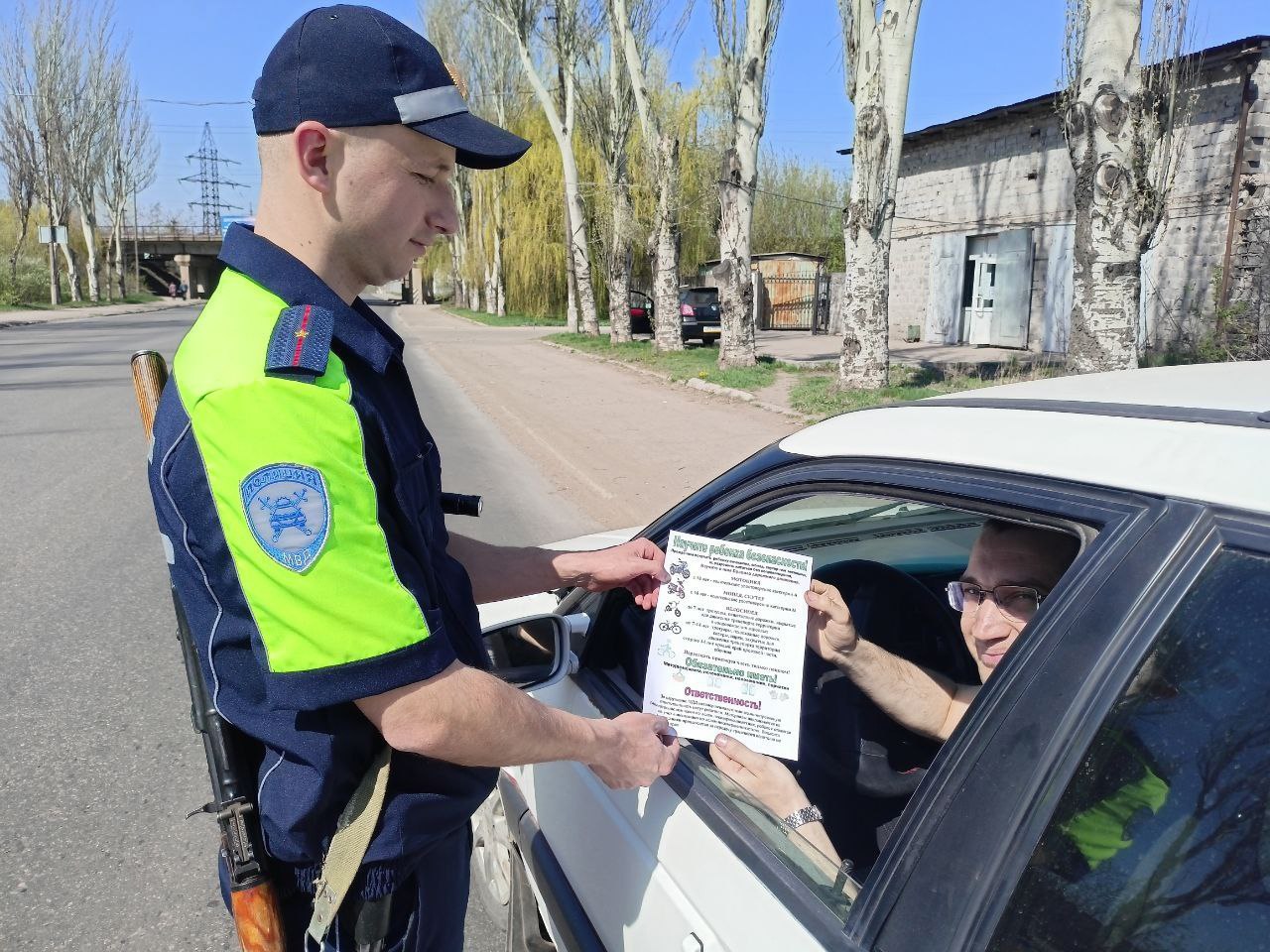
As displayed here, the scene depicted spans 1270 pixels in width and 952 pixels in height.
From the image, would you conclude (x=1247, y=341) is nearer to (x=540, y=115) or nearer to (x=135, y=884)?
(x=135, y=884)

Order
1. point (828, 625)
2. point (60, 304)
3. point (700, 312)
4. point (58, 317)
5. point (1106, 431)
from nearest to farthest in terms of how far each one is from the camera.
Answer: point (1106, 431) < point (828, 625) < point (700, 312) < point (58, 317) < point (60, 304)

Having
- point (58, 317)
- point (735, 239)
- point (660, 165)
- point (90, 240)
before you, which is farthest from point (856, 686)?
point (90, 240)

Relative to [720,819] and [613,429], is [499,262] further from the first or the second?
[720,819]

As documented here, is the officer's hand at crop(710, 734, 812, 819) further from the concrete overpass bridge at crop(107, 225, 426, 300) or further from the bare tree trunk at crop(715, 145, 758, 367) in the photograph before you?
the concrete overpass bridge at crop(107, 225, 426, 300)

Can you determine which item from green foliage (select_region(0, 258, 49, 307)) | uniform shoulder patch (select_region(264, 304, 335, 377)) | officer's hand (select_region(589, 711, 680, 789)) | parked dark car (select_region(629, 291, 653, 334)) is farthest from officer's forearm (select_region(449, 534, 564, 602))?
green foliage (select_region(0, 258, 49, 307))

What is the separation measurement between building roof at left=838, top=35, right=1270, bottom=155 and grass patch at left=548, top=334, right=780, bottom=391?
3.65 meters

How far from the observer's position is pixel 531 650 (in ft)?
7.07

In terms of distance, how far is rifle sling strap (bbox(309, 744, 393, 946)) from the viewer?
1.35m

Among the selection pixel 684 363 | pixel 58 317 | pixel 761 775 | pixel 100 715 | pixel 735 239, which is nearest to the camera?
pixel 761 775

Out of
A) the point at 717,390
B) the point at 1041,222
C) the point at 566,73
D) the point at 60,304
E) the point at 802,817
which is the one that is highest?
the point at 566,73

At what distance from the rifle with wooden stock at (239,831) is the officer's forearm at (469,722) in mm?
292

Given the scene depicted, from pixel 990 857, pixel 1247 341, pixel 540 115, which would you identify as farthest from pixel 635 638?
pixel 540 115

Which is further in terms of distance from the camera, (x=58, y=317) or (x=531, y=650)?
(x=58, y=317)

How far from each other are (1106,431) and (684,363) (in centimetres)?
1650
